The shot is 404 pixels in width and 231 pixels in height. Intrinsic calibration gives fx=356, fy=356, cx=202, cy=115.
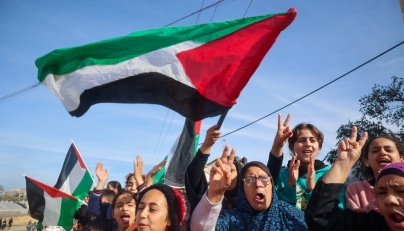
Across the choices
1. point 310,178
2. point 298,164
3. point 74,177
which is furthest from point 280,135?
point 74,177

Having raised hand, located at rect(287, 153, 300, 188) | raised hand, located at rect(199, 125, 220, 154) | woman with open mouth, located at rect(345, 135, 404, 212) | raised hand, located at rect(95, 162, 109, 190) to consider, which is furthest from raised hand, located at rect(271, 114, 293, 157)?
raised hand, located at rect(95, 162, 109, 190)

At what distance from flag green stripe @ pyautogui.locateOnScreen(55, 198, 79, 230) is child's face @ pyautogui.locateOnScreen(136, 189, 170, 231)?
3509 millimetres

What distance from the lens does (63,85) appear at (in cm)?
340

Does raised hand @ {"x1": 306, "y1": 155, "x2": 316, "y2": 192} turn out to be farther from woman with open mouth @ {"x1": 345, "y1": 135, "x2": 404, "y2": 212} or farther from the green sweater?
woman with open mouth @ {"x1": 345, "y1": 135, "x2": 404, "y2": 212}

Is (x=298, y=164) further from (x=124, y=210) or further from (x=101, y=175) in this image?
(x=101, y=175)

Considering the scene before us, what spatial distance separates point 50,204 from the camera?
18.8ft

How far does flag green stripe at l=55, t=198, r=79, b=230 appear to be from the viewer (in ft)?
18.0

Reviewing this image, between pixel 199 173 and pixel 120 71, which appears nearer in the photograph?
pixel 199 173

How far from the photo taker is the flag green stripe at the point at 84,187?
6182mm

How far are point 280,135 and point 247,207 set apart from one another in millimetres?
742

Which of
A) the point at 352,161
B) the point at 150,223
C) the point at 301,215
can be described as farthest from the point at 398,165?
the point at 150,223

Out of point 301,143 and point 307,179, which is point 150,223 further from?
point 301,143

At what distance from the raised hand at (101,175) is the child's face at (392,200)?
3.85m

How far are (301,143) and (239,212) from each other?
3.61 feet
